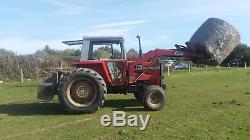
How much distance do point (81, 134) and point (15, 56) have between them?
30.6 metres

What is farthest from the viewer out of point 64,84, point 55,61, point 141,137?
point 55,61

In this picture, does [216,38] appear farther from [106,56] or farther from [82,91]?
[82,91]

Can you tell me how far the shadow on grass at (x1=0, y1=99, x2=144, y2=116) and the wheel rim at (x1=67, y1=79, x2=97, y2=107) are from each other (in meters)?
0.52

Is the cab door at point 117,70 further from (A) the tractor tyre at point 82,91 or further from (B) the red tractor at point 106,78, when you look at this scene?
(A) the tractor tyre at point 82,91

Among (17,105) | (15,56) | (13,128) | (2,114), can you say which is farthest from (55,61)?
(13,128)

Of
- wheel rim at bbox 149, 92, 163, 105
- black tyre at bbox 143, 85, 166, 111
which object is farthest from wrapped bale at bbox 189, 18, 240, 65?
wheel rim at bbox 149, 92, 163, 105

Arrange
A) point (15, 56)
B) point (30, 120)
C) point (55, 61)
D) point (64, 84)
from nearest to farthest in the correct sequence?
point (30, 120), point (64, 84), point (55, 61), point (15, 56)

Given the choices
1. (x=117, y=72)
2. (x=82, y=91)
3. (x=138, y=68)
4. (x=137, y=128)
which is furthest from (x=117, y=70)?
(x=137, y=128)

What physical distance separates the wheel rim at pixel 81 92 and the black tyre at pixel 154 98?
1.58 meters

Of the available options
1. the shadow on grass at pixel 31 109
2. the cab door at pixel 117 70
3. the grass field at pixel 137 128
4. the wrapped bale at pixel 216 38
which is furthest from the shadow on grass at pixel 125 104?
the wrapped bale at pixel 216 38

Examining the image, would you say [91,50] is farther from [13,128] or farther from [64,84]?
[13,128]

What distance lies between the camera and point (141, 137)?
30.1 ft

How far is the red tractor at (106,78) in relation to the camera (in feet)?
41.1

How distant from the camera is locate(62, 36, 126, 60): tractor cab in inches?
531
